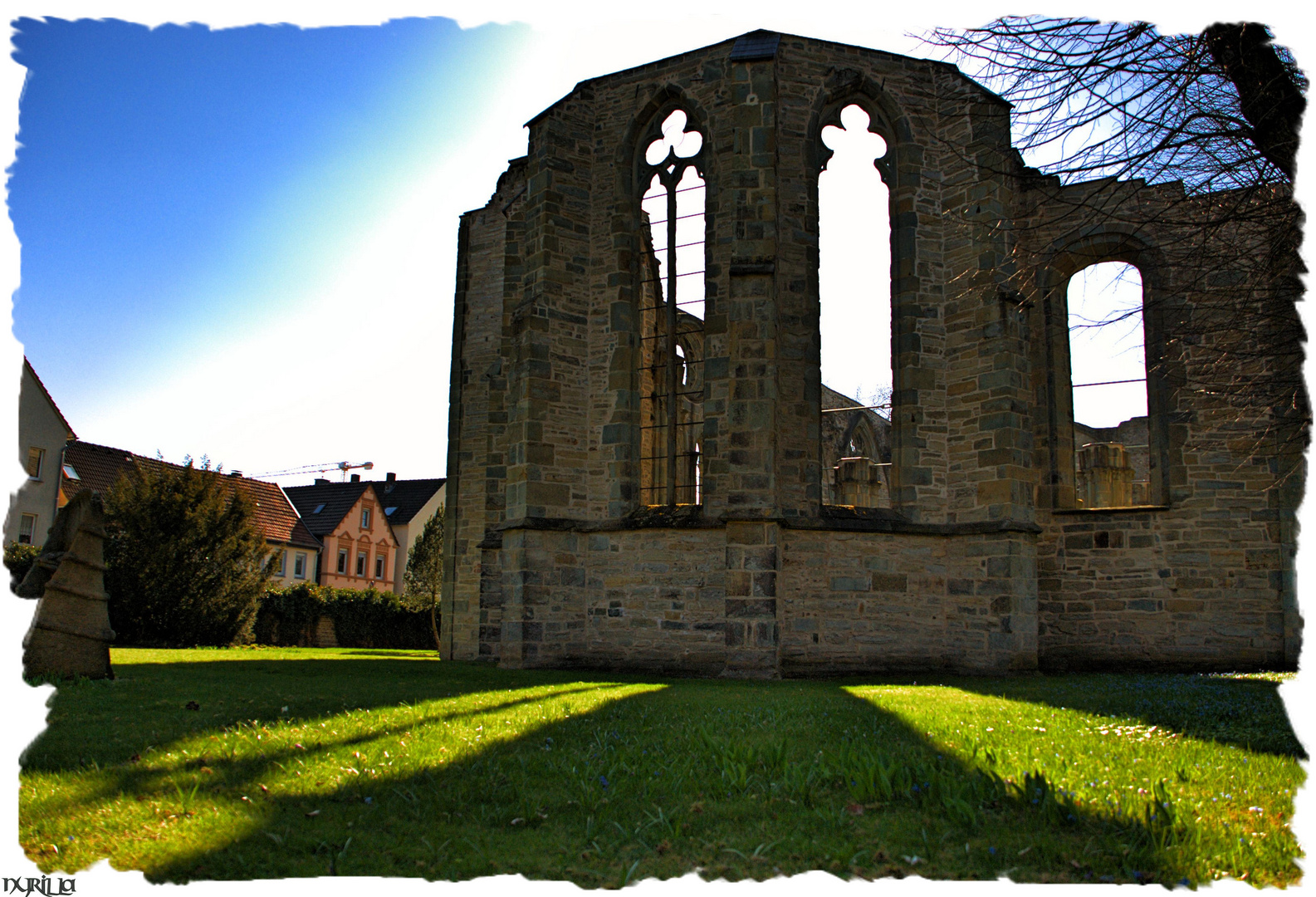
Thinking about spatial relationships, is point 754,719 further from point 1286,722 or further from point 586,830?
point 1286,722

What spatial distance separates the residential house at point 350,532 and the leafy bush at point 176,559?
2039 centimetres

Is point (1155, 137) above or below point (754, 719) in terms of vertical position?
above

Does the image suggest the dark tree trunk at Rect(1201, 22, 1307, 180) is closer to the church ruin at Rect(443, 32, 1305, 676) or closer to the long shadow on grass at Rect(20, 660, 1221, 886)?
the long shadow on grass at Rect(20, 660, 1221, 886)

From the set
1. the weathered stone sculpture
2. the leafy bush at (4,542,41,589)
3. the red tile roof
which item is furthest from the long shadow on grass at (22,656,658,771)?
the leafy bush at (4,542,41,589)

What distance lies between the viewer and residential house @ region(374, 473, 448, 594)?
48281 mm

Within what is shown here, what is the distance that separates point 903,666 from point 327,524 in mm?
35982

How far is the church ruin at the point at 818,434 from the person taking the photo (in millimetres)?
12336

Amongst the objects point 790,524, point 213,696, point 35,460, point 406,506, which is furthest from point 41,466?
point 406,506

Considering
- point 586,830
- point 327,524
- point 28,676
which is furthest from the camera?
point 327,524

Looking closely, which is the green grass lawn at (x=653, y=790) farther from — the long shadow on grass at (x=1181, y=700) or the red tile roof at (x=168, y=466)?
the red tile roof at (x=168, y=466)

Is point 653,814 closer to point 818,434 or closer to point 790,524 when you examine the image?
point 790,524

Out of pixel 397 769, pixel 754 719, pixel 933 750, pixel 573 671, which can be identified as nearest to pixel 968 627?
pixel 573 671

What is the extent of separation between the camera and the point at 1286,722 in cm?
644

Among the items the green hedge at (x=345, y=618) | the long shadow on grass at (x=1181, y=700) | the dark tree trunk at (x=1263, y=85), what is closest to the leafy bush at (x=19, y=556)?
the green hedge at (x=345, y=618)
